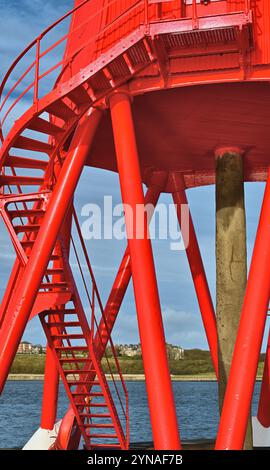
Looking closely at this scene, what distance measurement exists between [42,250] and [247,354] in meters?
4.54

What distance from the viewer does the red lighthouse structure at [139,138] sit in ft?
40.7

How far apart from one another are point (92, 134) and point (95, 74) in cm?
142

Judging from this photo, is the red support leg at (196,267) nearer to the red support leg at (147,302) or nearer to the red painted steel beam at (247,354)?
the red support leg at (147,302)

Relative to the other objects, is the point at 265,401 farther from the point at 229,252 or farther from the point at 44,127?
the point at 44,127

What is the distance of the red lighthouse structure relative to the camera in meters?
12.4

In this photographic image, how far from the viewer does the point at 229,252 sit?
1673cm

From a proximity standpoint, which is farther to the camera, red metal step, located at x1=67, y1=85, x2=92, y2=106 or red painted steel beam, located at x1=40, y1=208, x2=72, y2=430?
red painted steel beam, located at x1=40, y1=208, x2=72, y2=430

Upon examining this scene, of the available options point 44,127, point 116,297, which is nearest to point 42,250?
point 44,127

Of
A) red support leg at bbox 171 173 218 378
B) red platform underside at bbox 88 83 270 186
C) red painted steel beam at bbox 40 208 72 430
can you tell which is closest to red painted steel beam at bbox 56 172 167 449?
red painted steel beam at bbox 40 208 72 430

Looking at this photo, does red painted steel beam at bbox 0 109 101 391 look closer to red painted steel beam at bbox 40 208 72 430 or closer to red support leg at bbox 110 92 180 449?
red support leg at bbox 110 92 180 449

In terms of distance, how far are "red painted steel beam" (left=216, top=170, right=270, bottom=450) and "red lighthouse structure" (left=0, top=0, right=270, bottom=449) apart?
0.02 meters

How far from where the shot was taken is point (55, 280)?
18141mm
